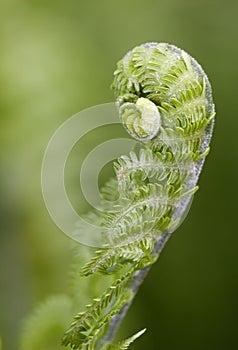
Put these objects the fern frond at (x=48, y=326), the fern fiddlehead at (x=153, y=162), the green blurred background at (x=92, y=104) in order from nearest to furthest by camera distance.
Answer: the fern fiddlehead at (x=153, y=162), the fern frond at (x=48, y=326), the green blurred background at (x=92, y=104)

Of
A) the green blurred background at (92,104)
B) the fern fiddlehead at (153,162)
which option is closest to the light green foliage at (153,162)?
the fern fiddlehead at (153,162)

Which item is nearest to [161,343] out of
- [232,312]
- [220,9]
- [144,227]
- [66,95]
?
[232,312]

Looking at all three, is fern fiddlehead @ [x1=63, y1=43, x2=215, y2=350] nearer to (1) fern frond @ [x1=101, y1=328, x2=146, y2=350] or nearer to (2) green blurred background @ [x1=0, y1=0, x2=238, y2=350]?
(1) fern frond @ [x1=101, y1=328, x2=146, y2=350]

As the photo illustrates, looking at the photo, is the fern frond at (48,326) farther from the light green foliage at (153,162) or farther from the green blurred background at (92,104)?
the green blurred background at (92,104)

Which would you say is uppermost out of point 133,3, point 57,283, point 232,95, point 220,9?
point 133,3

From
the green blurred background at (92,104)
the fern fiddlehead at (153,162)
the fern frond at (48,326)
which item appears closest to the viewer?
the fern fiddlehead at (153,162)

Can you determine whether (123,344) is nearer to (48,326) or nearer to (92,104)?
(48,326)

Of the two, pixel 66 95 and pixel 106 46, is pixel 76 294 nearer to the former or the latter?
pixel 66 95

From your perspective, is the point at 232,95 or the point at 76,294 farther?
the point at 232,95
